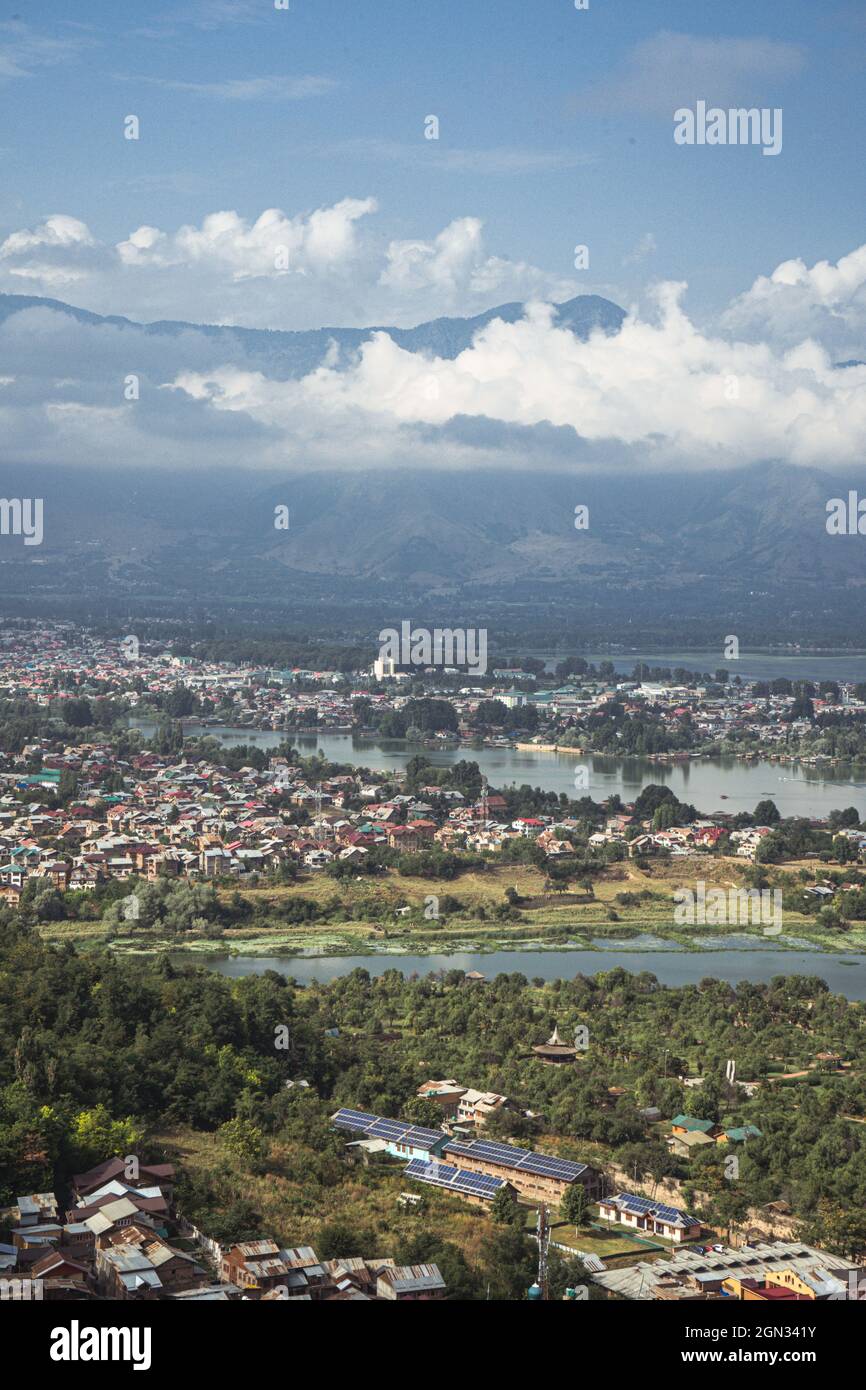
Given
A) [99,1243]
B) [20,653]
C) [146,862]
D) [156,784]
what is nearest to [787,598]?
[20,653]

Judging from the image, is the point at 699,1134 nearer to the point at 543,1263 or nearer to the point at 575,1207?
the point at 575,1207

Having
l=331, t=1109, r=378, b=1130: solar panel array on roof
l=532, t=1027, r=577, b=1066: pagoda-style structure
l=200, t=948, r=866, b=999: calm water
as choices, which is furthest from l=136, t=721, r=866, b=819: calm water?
l=331, t=1109, r=378, b=1130: solar panel array on roof

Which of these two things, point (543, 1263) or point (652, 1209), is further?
point (652, 1209)

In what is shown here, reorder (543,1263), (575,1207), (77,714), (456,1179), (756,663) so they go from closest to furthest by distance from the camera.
Result: (543,1263)
(575,1207)
(456,1179)
(77,714)
(756,663)

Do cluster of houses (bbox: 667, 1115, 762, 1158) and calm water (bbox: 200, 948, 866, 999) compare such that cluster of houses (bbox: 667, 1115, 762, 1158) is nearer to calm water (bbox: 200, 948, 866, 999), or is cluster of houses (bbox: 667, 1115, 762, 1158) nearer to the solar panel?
the solar panel

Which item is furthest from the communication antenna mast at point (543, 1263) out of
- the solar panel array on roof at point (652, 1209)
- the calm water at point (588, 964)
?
the calm water at point (588, 964)

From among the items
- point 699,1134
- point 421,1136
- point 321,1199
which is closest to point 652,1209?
point 699,1134
